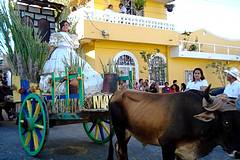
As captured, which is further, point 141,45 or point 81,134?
point 141,45

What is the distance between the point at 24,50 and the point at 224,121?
15.1 feet

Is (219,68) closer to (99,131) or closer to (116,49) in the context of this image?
(116,49)

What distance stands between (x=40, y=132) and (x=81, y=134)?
264 cm

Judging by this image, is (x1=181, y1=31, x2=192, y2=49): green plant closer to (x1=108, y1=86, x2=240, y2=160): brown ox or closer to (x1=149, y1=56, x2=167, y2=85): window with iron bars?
(x1=149, y1=56, x2=167, y2=85): window with iron bars

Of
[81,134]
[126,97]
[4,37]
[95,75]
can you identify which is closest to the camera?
[126,97]

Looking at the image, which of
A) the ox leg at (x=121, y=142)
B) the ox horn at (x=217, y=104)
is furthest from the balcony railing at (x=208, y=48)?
the ox horn at (x=217, y=104)

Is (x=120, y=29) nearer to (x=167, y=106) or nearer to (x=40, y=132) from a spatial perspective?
(x=40, y=132)

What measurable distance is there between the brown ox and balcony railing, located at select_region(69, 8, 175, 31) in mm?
A: 9881

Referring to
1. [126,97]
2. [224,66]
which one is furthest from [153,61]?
[126,97]

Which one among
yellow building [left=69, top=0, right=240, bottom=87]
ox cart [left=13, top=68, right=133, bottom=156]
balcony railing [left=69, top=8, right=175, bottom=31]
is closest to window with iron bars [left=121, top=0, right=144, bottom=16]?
yellow building [left=69, top=0, right=240, bottom=87]

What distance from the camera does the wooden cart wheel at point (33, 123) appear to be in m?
5.31

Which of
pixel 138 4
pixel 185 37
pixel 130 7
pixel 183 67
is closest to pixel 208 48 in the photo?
pixel 185 37

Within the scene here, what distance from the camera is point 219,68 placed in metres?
20.2

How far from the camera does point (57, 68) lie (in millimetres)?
6164
